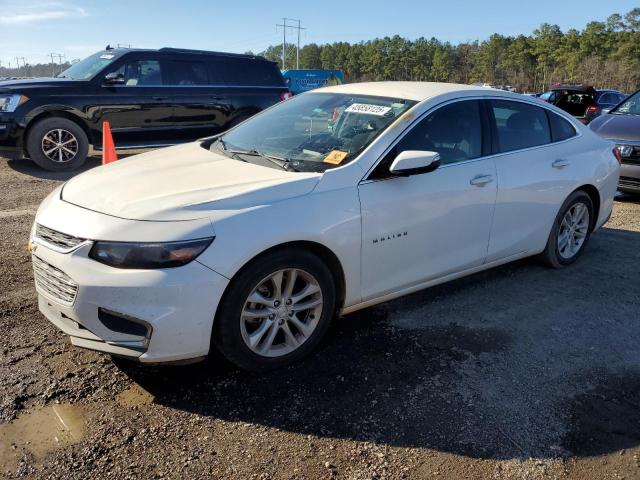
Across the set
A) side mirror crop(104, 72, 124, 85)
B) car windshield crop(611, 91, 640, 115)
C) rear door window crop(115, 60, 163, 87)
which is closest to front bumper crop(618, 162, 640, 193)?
→ car windshield crop(611, 91, 640, 115)

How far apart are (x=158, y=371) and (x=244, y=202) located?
1114mm

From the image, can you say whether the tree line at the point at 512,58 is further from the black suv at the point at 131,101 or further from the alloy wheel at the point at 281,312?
the alloy wheel at the point at 281,312

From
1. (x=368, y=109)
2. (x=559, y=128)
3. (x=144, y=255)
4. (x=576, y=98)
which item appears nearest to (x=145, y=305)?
(x=144, y=255)

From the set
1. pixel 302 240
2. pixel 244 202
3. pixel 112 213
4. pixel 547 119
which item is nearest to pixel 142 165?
pixel 112 213

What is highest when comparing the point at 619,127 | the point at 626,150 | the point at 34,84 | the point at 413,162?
the point at 34,84

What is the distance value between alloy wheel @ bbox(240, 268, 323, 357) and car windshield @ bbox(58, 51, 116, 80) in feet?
24.9

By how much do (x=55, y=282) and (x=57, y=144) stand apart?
6831 millimetres

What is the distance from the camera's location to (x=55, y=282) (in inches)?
113

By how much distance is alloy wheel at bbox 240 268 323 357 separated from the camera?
3.03 meters

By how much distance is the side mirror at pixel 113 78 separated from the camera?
360 inches

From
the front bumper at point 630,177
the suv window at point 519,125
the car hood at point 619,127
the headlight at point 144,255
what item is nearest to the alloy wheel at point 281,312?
the headlight at point 144,255

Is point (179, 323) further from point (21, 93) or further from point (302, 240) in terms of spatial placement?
point (21, 93)

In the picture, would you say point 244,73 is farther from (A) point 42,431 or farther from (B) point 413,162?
(A) point 42,431

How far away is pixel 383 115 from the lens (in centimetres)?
373
